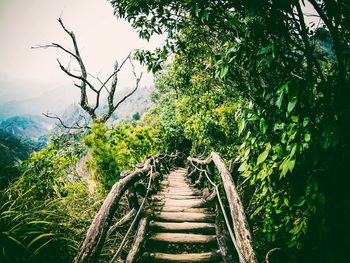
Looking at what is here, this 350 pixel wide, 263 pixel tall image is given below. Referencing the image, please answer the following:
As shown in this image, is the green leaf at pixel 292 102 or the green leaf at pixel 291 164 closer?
the green leaf at pixel 292 102

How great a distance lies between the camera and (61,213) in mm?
3174

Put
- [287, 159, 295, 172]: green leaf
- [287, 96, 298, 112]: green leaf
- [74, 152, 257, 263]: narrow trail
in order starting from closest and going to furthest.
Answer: [287, 96, 298, 112]: green leaf
[287, 159, 295, 172]: green leaf
[74, 152, 257, 263]: narrow trail

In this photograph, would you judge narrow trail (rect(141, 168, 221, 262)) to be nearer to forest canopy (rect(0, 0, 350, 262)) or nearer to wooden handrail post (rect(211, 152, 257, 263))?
forest canopy (rect(0, 0, 350, 262))

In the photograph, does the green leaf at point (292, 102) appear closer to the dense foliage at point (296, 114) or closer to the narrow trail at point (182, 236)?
the dense foliage at point (296, 114)

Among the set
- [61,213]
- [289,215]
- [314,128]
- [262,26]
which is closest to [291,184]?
[289,215]

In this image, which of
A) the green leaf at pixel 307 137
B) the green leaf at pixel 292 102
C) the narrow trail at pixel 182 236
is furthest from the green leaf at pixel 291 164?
the narrow trail at pixel 182 236

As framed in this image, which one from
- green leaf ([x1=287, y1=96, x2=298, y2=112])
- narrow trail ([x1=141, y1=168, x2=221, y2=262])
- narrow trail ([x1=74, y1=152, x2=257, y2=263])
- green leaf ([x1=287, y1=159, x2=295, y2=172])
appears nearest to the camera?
green leaf ([x1=287, y1=96, x2=298, y2=112])

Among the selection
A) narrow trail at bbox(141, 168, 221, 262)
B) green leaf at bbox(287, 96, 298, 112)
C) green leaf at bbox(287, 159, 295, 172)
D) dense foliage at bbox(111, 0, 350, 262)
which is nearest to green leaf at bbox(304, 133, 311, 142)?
dense foliage at bbox(111, 0, 350, 262)

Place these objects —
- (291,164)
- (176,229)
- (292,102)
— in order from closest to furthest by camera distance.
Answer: (292,102) → (291,164) → (176,229)

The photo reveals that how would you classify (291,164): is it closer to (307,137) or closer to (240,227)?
(307,137)

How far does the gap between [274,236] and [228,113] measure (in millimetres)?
4756

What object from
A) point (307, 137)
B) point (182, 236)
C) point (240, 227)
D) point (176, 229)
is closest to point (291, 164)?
point (307, 137)

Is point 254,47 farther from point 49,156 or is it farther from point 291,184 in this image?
point 49,156

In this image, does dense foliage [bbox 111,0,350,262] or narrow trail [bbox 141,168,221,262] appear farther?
narrow trail [bbox 141,168,221,262]
